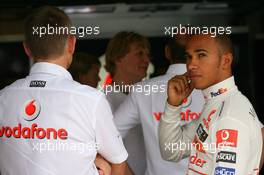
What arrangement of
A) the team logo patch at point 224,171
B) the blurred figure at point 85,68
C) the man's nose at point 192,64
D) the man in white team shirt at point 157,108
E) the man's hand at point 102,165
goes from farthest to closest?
the blurred figure at point 85,68
the man in white team shirt at point 157,108
the man's nose at point 192,64
the man's hand at point 102,165
the team logo patch at point 224,171

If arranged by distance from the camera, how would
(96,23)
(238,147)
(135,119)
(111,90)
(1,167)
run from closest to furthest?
(238,147) < (1,167) < (135,119) < (111,90) < (96,23)

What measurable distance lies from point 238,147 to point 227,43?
0.47m

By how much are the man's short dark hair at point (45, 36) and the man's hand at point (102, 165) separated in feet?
1.44

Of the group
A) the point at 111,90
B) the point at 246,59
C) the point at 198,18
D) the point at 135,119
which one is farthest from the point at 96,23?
the point at 135,119

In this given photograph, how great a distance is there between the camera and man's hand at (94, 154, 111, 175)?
2.08 metres

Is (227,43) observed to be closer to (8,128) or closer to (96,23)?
(8,128)

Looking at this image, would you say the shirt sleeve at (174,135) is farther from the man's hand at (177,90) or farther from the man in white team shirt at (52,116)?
the man in white team shirt at (52,116)

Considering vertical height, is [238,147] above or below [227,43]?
below

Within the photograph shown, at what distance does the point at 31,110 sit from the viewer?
1976 mm

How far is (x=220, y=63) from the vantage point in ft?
7.10

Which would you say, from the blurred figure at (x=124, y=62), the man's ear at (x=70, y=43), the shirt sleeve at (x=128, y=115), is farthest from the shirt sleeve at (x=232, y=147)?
the blurred figure at (x=124, y=62)

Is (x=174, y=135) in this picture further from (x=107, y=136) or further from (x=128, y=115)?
(x=128, y=115)

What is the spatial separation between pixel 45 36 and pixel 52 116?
29 cm

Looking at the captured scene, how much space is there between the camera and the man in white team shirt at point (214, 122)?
6.39 feet
